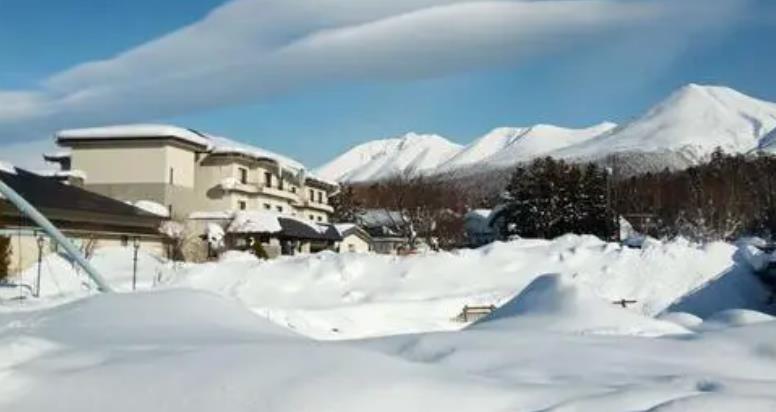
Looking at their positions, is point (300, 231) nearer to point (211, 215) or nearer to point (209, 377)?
point (211, 215)

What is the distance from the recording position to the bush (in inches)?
968

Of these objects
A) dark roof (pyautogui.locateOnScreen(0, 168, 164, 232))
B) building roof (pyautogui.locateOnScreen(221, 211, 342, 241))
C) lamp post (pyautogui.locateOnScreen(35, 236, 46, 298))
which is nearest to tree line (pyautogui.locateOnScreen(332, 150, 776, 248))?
building roof (pyautogui.locateOnScreen(221, 211, 342, 241))

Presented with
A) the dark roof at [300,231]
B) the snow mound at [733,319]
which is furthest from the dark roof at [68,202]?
the snow mound at [733,319]

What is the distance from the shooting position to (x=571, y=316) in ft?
30.5

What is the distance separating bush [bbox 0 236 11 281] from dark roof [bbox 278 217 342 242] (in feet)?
66.5

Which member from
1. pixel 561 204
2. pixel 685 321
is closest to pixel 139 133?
pixel 561 204

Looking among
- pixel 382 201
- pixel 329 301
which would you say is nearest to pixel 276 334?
pixel 329 301

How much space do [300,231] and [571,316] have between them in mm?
38225

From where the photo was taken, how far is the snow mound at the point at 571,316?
8859 millimetres

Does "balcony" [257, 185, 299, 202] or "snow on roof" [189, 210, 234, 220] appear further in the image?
"balcony" [257, 185, 299, 202]

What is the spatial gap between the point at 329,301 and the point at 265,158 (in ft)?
94.6

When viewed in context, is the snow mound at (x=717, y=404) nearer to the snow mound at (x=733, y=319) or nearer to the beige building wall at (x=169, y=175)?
the snow mound at (x=733, y=319)

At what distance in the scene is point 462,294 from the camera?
24359 mm

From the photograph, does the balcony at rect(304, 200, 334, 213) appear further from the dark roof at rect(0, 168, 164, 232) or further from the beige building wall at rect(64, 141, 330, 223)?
the dark roof at rect(0, 168, 164, 232)
